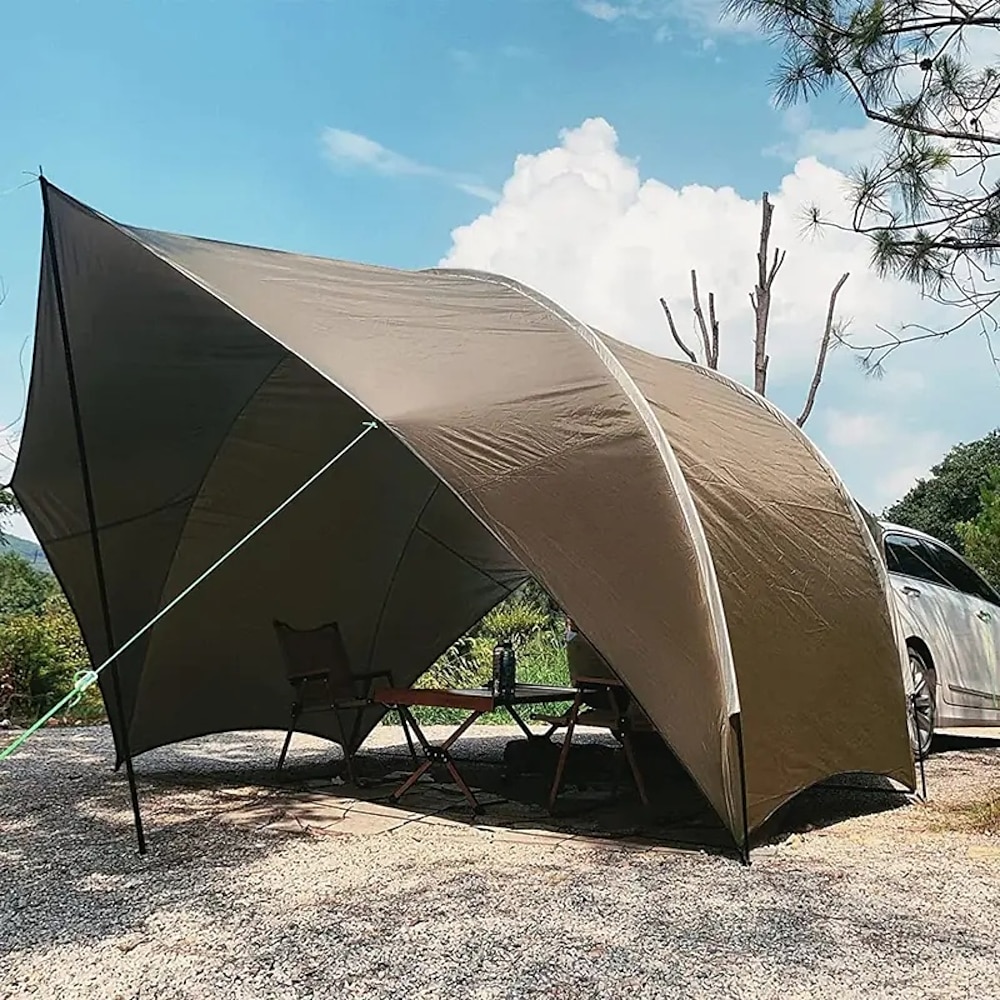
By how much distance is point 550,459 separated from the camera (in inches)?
171

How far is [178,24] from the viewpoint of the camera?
7.25 metres

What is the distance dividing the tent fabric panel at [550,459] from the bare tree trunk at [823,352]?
28.8 ft

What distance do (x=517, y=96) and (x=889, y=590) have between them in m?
5.55

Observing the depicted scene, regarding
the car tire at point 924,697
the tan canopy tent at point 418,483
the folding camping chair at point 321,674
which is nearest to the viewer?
the tan canopy tent at point 418,483

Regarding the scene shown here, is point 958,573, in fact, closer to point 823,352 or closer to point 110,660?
point 110,660

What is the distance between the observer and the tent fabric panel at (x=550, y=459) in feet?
13.4

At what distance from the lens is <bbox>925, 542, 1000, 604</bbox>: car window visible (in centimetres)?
708

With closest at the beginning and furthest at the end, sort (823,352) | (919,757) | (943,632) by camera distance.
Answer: (919,757)
(943,632)
(823,352)

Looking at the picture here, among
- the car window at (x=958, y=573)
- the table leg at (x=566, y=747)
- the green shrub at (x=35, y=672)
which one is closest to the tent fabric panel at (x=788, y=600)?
the table leg at (x=566, y=747)

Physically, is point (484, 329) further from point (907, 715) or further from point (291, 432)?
point (907, 715)

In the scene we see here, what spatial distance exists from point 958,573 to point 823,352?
6.19m

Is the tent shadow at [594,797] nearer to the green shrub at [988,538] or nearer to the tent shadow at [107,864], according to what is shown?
the tent shadow at [107,864]

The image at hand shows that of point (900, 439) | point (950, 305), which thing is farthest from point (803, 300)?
point (950, 305)

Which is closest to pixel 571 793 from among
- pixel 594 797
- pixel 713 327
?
pixel 594 797
